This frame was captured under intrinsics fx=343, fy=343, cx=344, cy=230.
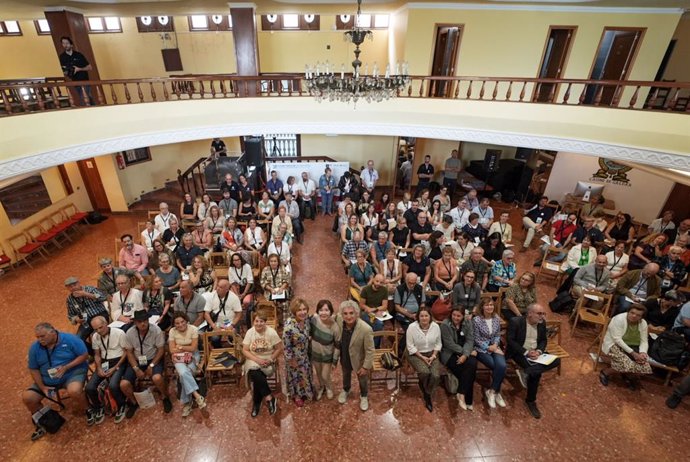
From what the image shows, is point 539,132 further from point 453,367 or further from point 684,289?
point 453,367

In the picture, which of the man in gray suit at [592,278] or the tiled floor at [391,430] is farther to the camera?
the man in gray suit at [592,278]

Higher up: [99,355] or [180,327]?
[180,327]

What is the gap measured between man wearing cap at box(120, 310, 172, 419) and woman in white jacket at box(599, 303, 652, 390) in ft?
17.9

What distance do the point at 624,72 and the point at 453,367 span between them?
29.4 ft

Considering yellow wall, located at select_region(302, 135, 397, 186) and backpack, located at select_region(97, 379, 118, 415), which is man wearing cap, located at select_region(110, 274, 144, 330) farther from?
yellow wall, located at select_region(302, 135, 397, 186)

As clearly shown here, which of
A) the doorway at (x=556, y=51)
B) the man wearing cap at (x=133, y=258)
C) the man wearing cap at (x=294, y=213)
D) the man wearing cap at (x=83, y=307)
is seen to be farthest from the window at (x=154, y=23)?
the doorway at (x=556, y=51)

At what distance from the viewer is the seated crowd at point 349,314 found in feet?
12.5

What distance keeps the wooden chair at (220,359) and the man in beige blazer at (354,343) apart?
126 cm

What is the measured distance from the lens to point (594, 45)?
8203 millimetres

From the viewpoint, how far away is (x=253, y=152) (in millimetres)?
9883

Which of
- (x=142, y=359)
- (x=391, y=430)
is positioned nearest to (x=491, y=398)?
(x=391, y=430)

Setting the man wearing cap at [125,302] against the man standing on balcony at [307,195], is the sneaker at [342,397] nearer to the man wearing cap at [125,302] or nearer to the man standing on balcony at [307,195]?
the man wearing cap at [125,302]

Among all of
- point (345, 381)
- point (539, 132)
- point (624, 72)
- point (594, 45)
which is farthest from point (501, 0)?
point (345, 381)

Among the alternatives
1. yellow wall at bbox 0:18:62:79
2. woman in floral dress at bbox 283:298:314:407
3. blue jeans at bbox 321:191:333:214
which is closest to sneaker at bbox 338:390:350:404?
woman in floral dress at bbox 283:298:314:407
